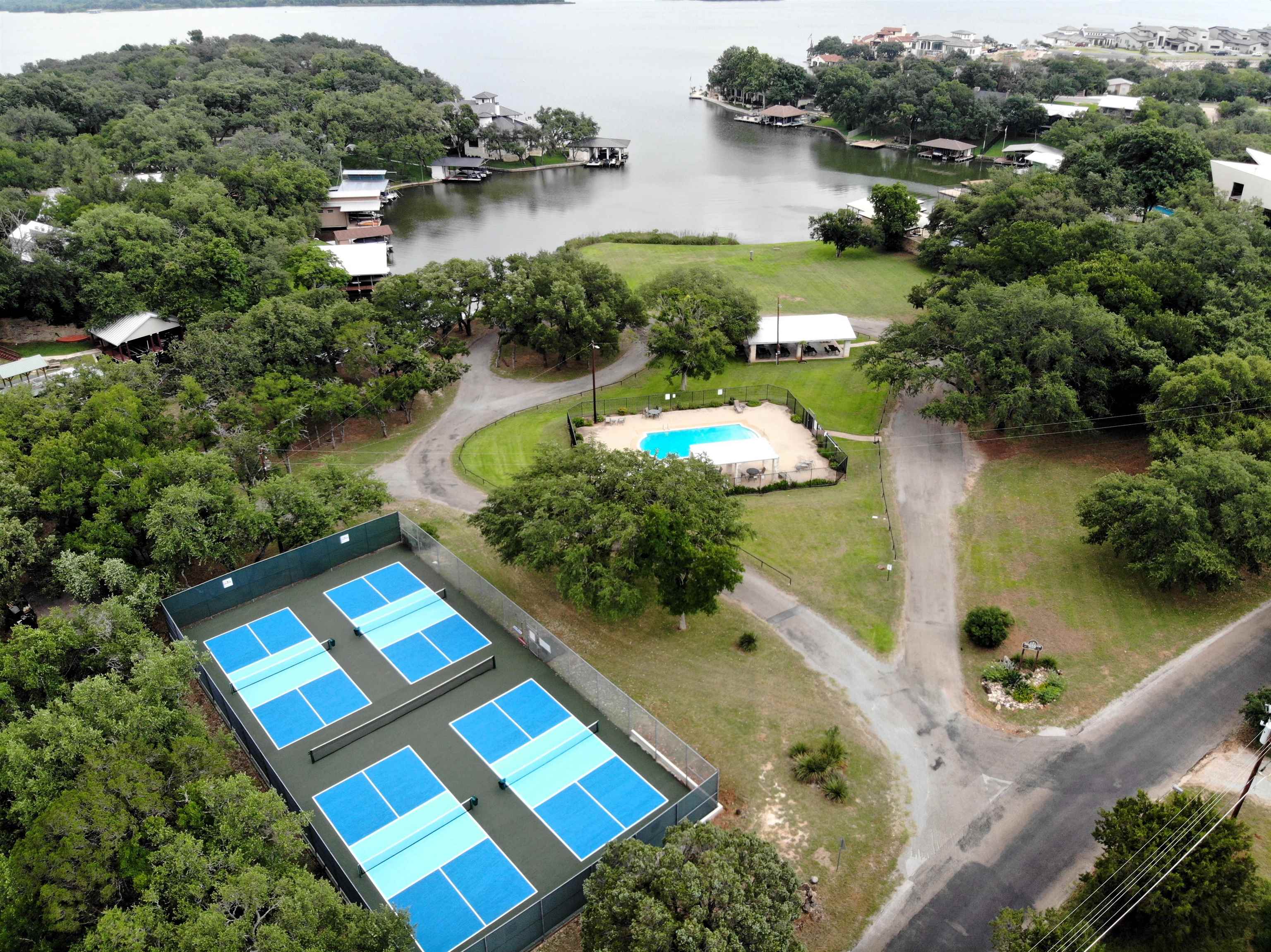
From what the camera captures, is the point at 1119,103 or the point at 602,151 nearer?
the point at 602,151

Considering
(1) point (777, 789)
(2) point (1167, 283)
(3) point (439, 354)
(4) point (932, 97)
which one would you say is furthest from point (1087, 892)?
(4) point (932, 97)

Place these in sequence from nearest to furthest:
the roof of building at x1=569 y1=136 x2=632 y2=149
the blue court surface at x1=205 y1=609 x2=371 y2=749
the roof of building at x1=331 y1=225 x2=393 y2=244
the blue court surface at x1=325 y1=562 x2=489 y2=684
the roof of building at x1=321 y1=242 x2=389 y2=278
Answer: the blue court surface at x1=205 y1=609 x2=371 y2=749 → the blue court surface at x1=325 y1=562 x2=489 y2=684 → the roof of building at x1=321 y1=242 x2=389 y2=278 → the roof of building at x1=331 y1=225 x2=393 y2=244 → the roof of building at x1=569 y1=136 x2=632 y2=149

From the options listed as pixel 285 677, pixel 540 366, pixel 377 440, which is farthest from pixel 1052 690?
pixel 540 366

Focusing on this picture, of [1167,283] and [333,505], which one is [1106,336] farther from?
[333,505]

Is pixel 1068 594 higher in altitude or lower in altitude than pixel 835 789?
higher

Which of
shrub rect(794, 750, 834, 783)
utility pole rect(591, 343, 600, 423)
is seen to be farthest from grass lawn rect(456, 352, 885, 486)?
shrub rect(794, 750, 834, 783)

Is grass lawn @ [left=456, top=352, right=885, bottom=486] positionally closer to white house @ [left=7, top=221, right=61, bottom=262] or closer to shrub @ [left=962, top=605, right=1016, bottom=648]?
shrub @ [left=962, top=605, right=1016, bottom=648]

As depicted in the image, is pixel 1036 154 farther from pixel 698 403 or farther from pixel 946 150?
pixel 698 403
